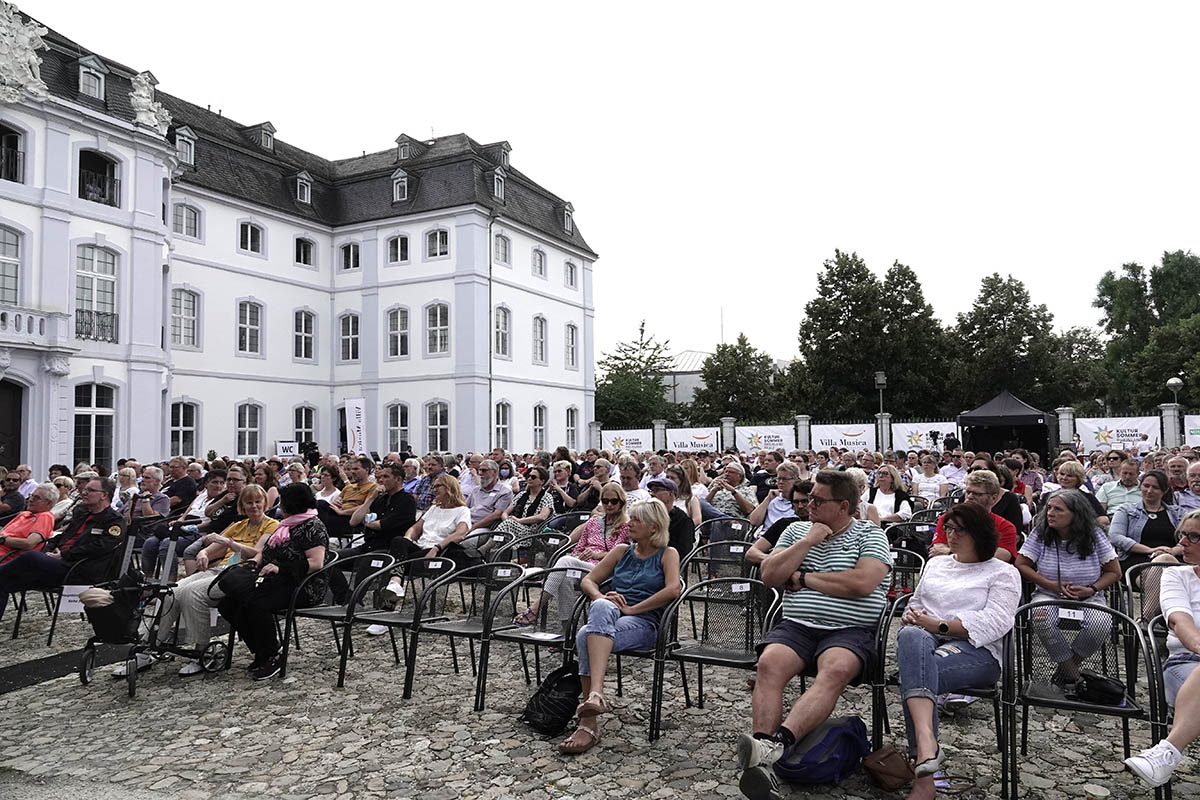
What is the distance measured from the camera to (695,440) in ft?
91.3

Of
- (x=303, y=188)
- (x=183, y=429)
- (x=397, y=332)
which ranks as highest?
(x=303, y=188)

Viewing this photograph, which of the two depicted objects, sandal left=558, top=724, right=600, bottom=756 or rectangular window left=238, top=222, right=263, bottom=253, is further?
rectangular window left=238, top=222, right=263, bottom=253

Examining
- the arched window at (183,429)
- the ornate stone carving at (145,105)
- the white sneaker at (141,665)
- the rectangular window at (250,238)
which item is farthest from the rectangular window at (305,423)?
the white sneaker at (141,665)

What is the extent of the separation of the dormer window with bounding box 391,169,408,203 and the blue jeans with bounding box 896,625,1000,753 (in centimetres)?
3093

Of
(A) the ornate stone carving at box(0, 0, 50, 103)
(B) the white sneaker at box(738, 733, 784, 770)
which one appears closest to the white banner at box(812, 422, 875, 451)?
(A) the ornate stone carving at box(0, 0, 50, 103)

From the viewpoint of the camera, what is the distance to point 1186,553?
14.1 ft

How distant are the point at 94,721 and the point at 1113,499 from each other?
326 inches

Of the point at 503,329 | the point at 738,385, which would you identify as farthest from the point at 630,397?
the point at 503,329

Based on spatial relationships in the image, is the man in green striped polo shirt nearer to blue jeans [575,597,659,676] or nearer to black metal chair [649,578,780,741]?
black metal chair [649,578,780,741]

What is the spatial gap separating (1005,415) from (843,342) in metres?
20.5

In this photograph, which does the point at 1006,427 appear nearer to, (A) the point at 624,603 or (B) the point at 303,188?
(A) the point at 624,603

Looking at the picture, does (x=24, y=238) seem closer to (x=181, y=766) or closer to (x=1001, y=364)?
(x=181, y=766)

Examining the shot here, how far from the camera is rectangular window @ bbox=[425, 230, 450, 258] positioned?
31.4m

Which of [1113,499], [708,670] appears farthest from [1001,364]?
[708,670]
